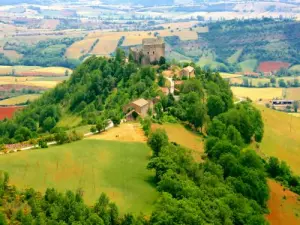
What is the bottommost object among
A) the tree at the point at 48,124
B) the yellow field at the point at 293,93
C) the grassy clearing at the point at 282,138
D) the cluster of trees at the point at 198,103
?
the yellow field at the point at 293,93

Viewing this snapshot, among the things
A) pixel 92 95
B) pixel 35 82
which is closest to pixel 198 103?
pixel 92 95

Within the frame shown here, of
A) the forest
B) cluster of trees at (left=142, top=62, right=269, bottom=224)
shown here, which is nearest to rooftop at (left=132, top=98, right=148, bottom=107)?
the forest

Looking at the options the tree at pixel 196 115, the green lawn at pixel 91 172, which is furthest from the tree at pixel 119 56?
the green lawn at pixel 91 172

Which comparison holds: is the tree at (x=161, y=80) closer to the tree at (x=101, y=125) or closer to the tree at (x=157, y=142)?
the tree at (x=101, y=125)

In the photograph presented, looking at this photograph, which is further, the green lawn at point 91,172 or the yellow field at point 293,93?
the yellow field at point 293,93

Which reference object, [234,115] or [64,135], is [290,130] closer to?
[234,115]

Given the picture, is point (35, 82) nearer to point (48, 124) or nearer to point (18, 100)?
point (18, 100)
